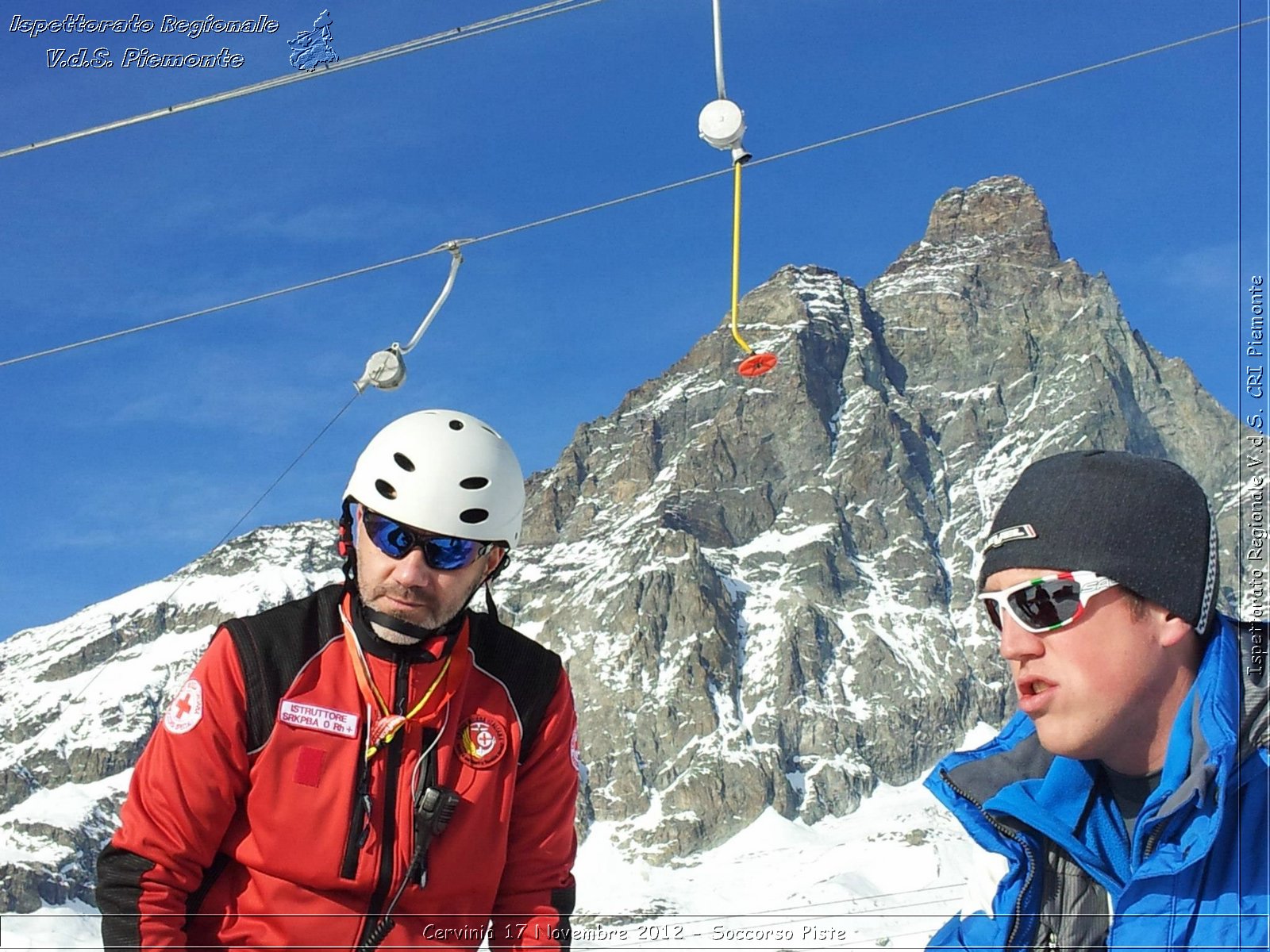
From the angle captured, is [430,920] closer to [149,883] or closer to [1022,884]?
[149,883]

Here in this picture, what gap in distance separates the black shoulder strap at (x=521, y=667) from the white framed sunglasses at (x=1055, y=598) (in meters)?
2.60

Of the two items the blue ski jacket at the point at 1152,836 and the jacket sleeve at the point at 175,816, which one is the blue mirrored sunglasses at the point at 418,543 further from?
the blue ski jacket at the point at 1152,836

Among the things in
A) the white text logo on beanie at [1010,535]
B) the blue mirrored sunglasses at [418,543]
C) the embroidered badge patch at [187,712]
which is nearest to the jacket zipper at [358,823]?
the embroidered badge patch at [187,712]

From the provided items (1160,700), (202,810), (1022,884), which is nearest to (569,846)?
(202,810)

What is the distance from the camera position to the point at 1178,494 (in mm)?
3645

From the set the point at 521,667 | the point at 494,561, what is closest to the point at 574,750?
the point at 521,667

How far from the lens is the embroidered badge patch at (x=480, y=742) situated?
552 cm

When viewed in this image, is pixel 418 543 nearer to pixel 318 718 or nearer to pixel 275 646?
pixel 275 646

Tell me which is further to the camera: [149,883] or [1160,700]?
[149,883]

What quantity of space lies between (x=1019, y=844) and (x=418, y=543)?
2.95m

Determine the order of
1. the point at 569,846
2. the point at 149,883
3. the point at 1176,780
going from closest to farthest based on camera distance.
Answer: the point at 1176,780 → the point at 149,883 → the point at 569,846

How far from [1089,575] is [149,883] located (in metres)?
3.66

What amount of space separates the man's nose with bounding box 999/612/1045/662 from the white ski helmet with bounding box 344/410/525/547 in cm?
260

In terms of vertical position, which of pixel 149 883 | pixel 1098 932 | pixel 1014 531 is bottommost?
pixel 1098 932
